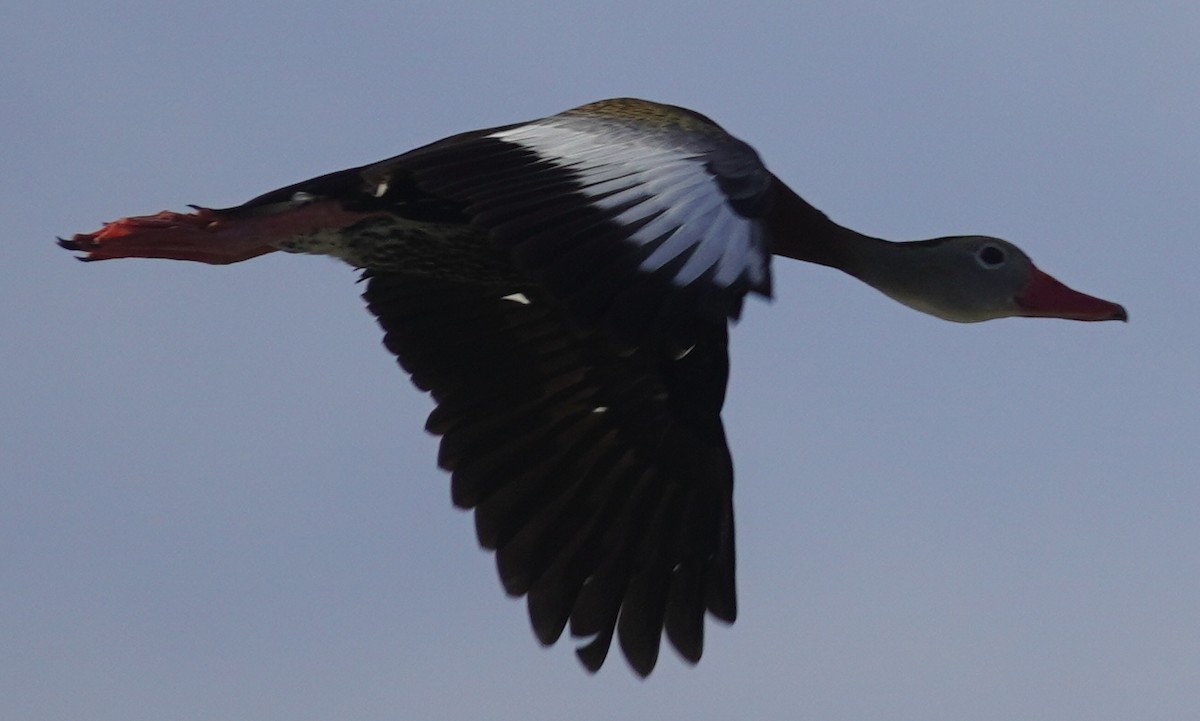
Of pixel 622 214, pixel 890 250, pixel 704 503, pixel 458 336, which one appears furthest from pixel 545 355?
pixel 622 214

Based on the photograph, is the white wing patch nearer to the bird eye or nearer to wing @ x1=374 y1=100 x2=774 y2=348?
wing @ x1=374 y1=100 x2=774 y2=348

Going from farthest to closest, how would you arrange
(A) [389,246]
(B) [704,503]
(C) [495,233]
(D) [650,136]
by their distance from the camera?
(B) [704,503], (A) [389,246], (D) [650,136], (C) [495,233]

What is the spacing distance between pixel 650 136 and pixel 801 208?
1.74 meters

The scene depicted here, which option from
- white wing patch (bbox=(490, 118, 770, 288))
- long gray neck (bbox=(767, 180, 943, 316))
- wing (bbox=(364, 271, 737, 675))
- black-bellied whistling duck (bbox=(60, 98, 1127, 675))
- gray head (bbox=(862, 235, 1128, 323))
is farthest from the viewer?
gray head (bbox=(862, 235, 1128, 323))

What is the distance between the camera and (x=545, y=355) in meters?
9.50

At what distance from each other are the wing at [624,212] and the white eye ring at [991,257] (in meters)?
2.42

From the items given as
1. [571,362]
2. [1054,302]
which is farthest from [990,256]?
[571,362]

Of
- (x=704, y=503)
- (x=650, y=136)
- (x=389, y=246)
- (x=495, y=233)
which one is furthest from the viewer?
(x=704, y=503)

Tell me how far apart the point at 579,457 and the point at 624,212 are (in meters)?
2.62

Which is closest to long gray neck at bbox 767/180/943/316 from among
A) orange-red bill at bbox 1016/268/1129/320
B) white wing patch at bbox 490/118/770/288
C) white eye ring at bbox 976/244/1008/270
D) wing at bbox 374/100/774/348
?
white eye ring at bbox 976/244/1008/270

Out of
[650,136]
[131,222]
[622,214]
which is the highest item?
[131,222]

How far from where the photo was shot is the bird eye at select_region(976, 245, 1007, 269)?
32.3 feet

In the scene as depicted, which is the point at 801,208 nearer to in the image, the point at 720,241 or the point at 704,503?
the point at 704,503

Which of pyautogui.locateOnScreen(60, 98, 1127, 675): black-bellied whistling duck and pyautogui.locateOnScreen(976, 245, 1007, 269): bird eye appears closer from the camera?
pyautogui.locateOnScreen(60, 98, 1127, 675): black-bellied whistling duck
